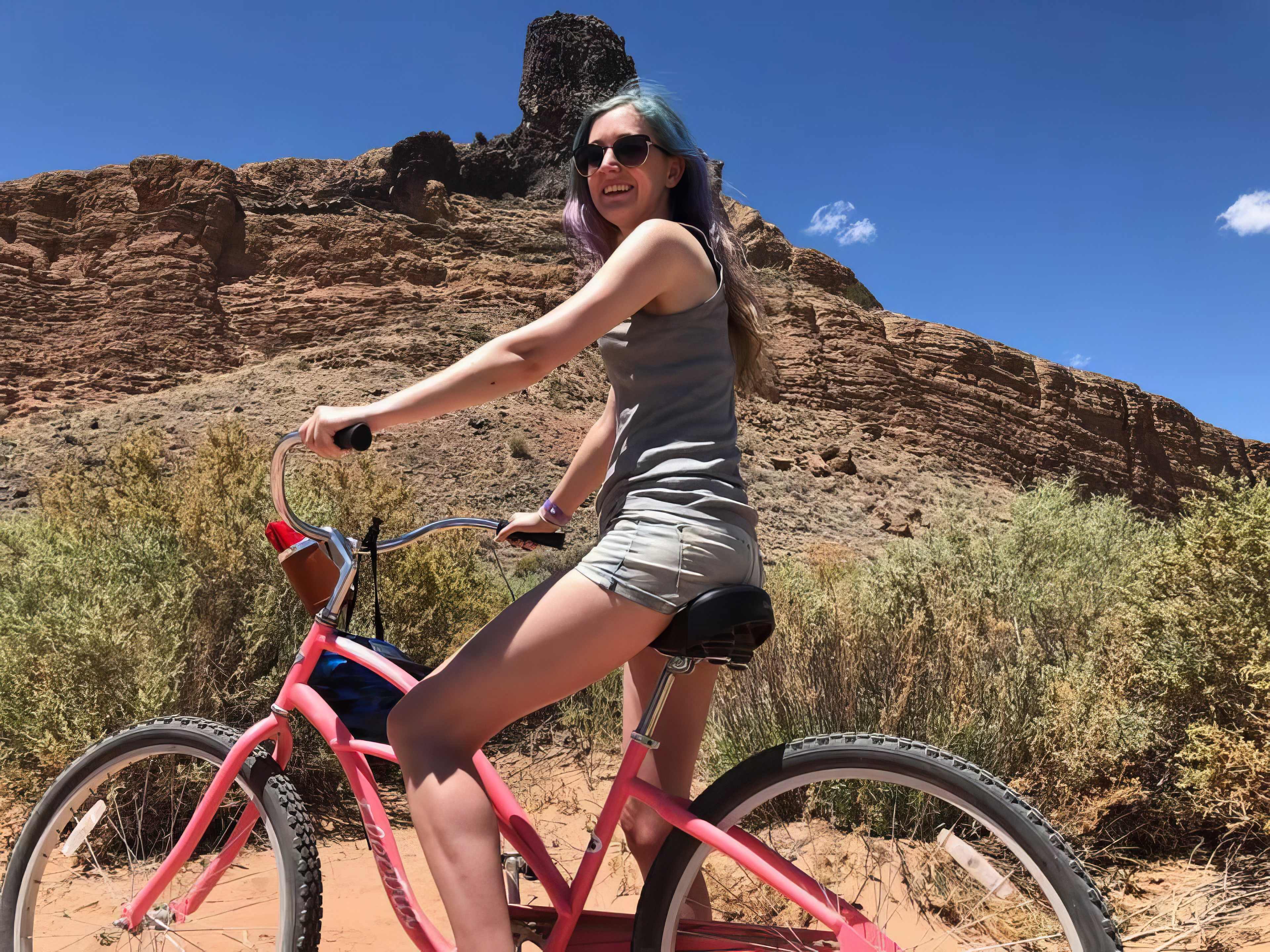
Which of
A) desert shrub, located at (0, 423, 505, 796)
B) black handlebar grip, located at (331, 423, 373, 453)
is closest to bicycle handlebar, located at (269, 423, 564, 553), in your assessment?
black handlebar grip, located at (331, 423, 373, 453)

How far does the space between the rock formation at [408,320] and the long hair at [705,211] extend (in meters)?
21.9

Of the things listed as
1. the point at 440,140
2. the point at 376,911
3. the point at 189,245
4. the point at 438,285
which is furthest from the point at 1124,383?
the point at 376,911

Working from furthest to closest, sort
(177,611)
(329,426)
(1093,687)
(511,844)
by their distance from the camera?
(177,611) < (1093,687) < (511,844) < (329,426)

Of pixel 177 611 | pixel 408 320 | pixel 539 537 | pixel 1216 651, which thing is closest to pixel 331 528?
pixel 539 537

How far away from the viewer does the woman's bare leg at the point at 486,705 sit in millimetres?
1452

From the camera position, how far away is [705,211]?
1.86 meters

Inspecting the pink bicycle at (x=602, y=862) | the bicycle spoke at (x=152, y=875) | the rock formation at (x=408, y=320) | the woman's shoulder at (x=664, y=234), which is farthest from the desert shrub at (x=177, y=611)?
the rock formation at (x=408, y=320)

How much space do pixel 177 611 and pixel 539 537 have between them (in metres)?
2.84

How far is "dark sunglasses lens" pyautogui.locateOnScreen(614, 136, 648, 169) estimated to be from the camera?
1.77 meters

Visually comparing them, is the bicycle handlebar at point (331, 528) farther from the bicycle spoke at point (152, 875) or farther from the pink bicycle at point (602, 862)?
the bicycle spoke at point (152, 875)

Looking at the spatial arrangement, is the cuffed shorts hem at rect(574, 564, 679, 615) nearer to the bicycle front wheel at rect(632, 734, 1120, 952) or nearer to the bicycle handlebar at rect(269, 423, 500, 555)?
the bicycle front wheel at rect(632, 734, 1120, 952)

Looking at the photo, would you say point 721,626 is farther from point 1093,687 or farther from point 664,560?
point 1093,687

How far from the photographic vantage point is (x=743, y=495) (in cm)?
161

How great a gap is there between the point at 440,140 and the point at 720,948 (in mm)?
46151
